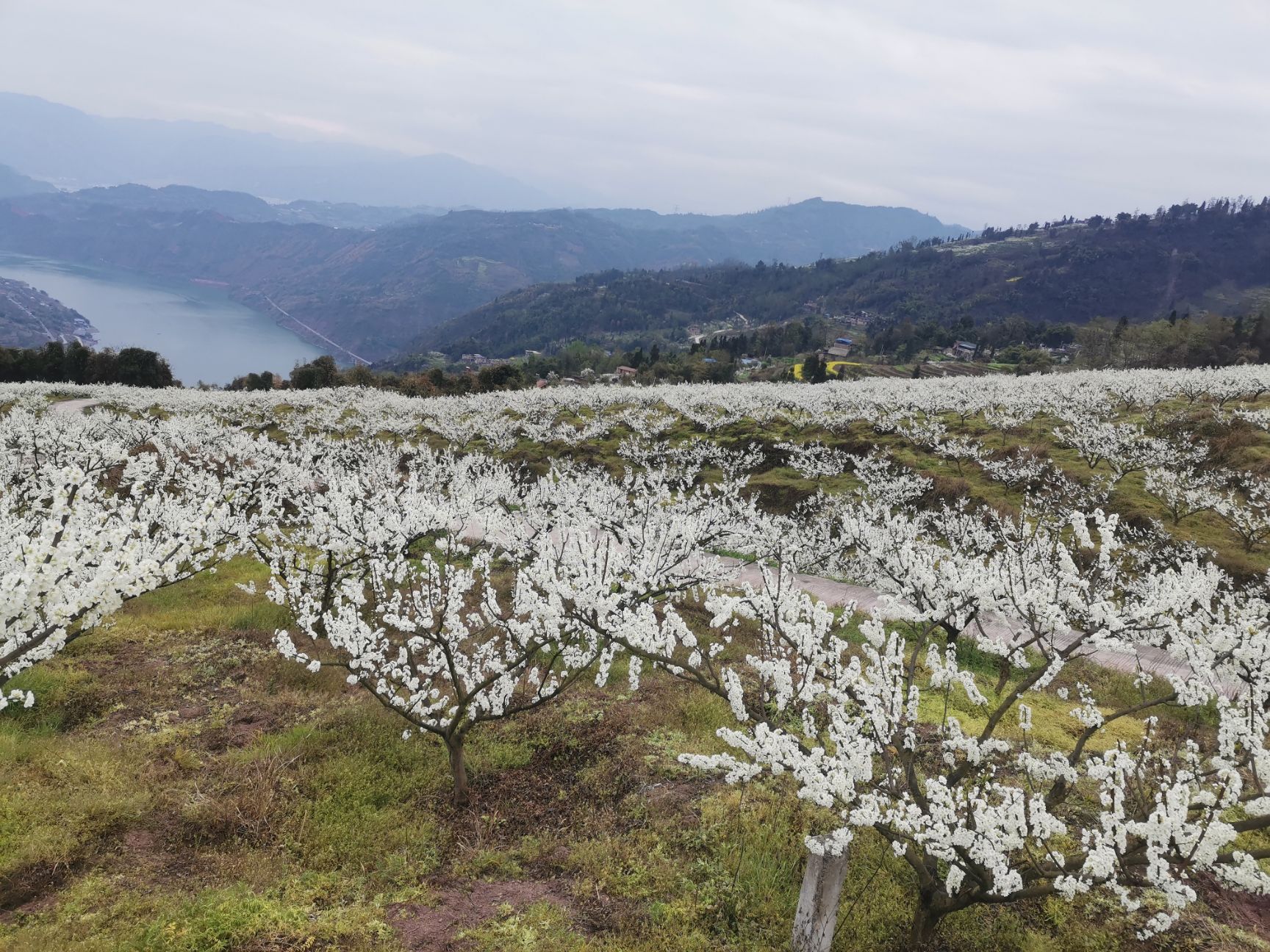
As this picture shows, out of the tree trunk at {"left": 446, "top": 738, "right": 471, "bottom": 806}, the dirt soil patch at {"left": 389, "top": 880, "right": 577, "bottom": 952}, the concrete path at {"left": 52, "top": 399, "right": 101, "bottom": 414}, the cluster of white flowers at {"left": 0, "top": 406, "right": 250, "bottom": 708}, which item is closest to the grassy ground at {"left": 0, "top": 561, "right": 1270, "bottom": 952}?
the dirt soil patch at {"left": 389, "top": 880, "right": 577, "bottom": 952}

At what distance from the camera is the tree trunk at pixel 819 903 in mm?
6973

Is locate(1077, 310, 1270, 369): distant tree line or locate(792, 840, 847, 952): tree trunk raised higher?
locate(1077, 310, 1270, 369): distant tree line

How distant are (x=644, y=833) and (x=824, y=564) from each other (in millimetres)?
19058

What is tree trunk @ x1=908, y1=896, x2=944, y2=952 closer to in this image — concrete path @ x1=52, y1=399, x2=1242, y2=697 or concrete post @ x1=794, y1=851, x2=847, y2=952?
concrete post @ x1=794, y1=851, x2=847, y2=952

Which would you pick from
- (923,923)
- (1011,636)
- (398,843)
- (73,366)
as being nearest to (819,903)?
(923,923)

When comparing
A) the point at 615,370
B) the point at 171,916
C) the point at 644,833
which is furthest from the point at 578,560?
the point at 615,370

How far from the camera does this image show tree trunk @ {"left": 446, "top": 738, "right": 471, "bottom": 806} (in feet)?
34.7

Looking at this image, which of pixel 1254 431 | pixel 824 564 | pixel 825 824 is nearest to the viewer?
pixel 825 824

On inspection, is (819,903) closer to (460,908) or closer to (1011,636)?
(460,908)

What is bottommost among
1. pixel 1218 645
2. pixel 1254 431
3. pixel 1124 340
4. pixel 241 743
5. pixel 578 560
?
pixel 241 743

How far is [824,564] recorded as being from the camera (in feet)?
88.9

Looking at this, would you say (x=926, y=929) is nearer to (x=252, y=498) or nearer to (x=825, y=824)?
(x=825, y=824)

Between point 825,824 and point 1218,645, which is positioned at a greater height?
point 1218,645

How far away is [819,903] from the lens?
7148 mm
